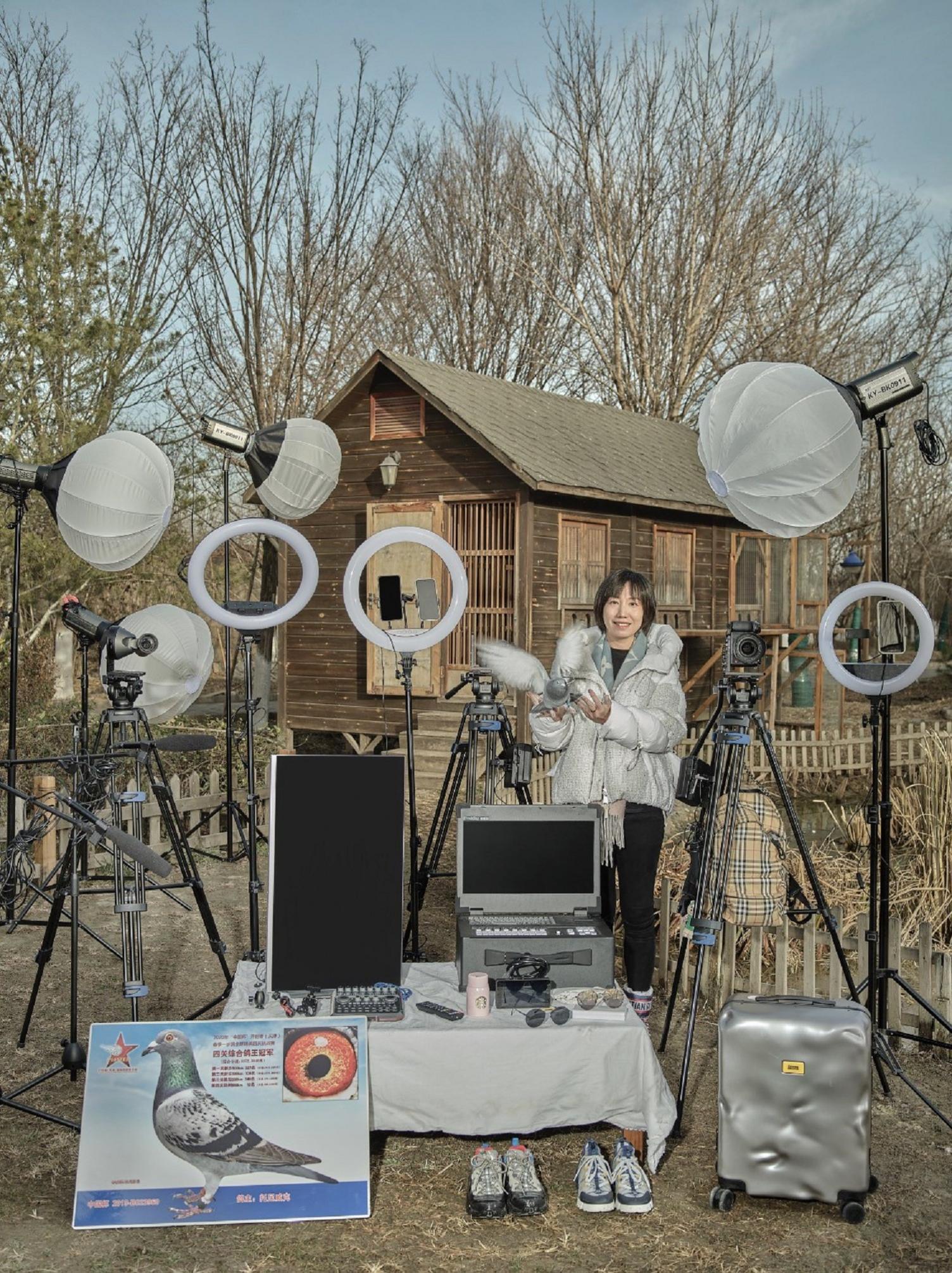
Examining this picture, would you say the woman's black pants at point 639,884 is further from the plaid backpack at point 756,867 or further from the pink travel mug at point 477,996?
the pink travel mug at point 477,996

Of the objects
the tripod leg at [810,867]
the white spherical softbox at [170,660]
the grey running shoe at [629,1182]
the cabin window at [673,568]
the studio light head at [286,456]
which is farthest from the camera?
the cabin window at [673,568]

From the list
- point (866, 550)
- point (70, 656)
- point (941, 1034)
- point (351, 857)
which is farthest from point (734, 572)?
point (351, 857)

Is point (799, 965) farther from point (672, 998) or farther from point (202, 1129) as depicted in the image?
point (202, 1129)

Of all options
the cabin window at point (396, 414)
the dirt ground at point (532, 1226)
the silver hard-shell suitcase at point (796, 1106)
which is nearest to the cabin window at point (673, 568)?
the cabin window at point (396, 414)

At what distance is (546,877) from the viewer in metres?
4.27

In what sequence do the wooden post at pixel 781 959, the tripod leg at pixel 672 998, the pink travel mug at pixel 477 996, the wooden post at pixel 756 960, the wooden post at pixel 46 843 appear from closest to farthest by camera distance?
1. the pink travel mug at pixel 477 996
2. the tripod leg at pixel 672 998
3. the wooden post at pixel 781 959
4. the wooden post at pixel 756 960
5. the wooden post at pixel 46 843

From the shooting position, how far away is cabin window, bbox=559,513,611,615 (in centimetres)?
1347

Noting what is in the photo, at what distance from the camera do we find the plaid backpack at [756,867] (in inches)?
194

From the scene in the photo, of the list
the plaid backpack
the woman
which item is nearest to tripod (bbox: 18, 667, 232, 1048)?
the woman

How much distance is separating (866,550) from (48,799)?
50.8ft

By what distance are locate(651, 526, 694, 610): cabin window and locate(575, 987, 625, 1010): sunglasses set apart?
1173 cm

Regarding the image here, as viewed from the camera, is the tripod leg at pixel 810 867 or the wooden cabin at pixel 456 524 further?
the wooden cabin at pixel 456 524

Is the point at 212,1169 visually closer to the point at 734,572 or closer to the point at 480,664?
the point at 480,664

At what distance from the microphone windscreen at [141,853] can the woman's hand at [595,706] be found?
169 centimetres
